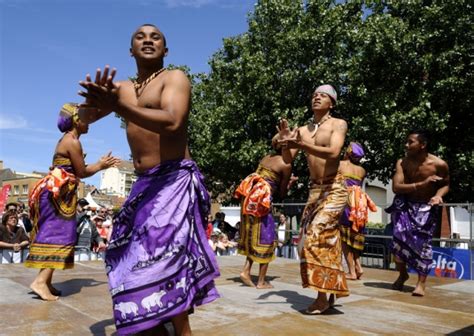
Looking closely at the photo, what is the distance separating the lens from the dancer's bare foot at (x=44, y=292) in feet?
13.9

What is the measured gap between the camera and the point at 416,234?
5.34 meters

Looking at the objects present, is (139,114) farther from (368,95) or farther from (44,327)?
(368,95)

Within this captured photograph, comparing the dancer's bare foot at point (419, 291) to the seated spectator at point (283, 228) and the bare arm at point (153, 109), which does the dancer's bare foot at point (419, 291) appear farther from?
the seated spectator at point (283, 228)

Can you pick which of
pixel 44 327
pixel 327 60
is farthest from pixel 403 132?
pixel 44 327

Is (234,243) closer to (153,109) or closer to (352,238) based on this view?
(352,238)

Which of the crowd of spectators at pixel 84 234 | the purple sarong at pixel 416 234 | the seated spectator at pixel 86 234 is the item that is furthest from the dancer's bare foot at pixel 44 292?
the seated spectator at pixel 86 234

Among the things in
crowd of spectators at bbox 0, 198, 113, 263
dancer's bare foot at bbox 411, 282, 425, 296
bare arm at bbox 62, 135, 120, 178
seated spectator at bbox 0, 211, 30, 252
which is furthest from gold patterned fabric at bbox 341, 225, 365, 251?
seated spectator at bbox 0, 211, 30, 252

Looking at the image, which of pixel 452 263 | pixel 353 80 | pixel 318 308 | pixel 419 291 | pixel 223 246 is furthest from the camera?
pixel 353 80

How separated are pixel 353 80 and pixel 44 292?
12.3 metres

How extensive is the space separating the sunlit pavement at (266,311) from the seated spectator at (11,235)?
6.03ft

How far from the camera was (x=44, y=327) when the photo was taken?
3.29m

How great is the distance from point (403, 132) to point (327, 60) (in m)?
3.69

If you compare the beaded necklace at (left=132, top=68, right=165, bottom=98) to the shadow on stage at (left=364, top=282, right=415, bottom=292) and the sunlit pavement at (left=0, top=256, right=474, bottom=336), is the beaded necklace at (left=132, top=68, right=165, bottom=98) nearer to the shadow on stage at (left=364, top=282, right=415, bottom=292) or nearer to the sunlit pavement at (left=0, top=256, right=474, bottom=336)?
the sunlit pavement at (left=0, top=256, right=474, bottom=336)

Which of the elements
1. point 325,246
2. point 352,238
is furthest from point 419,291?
point 325,246
